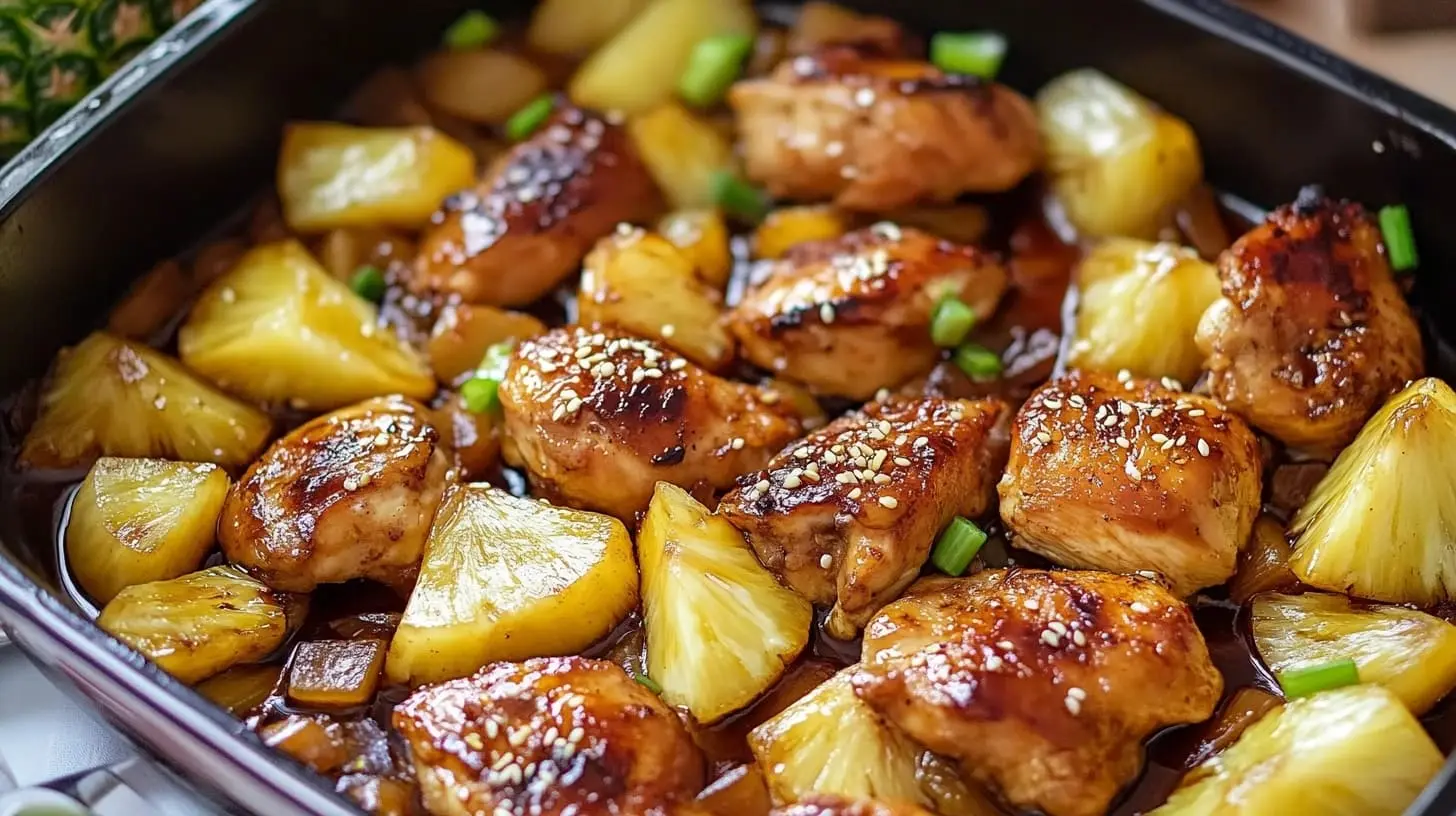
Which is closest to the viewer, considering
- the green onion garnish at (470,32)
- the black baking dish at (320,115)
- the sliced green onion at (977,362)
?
the black baking dish at (320,115)

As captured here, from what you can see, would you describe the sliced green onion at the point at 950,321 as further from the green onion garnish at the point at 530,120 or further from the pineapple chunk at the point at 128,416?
the pineapple chunk at the point at 128,416

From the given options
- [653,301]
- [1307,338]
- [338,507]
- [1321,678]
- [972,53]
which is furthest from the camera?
[972,53]

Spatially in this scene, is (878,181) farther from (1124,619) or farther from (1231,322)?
(1124,619)

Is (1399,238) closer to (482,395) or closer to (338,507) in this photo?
(482,395)

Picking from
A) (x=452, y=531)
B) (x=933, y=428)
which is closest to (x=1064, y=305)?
(x=933, y=428)

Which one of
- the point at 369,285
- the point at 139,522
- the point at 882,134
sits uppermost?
the point at 882,134

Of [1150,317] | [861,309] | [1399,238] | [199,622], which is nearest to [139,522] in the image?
[199,622]

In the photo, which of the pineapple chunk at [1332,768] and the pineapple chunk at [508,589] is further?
the pineapple chunk at [508,589]

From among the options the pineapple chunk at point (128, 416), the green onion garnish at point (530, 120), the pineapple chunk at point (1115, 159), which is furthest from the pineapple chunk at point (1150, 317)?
the pineapple chunk at point (128, 416)
